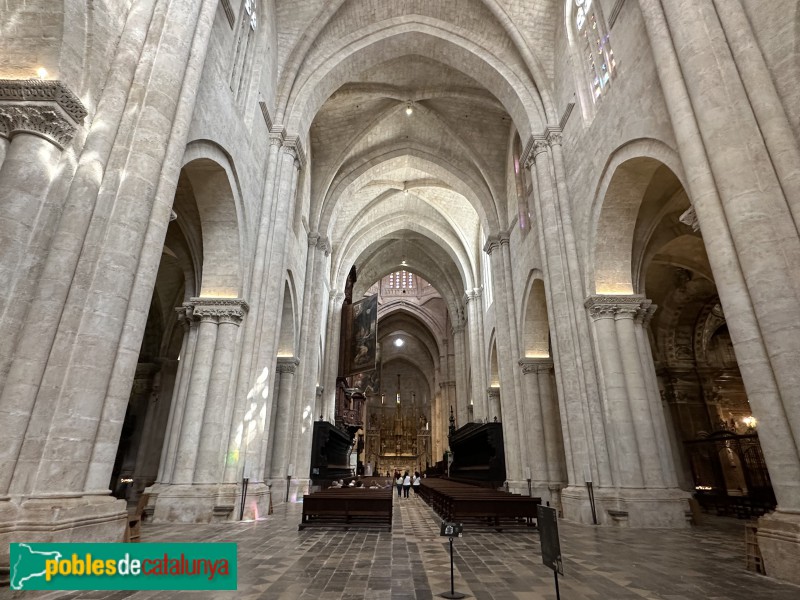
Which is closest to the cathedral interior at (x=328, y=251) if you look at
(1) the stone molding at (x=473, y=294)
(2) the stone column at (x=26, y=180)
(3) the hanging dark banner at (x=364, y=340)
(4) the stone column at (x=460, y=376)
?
(2) the stone column at (x=26, y=180)

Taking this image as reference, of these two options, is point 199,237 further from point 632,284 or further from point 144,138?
point 632,284

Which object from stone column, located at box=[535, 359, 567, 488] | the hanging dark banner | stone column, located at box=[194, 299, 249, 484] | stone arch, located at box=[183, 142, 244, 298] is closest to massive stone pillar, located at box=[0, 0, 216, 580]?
stone arch, located at box=[183, 142, 244, 298]

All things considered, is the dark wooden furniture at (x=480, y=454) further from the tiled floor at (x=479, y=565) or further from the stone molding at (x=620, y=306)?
the tiled floor at (x=479, y=565)

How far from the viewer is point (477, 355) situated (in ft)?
77.2

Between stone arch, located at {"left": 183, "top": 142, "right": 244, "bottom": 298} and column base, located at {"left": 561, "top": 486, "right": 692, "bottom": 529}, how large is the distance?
364 inches

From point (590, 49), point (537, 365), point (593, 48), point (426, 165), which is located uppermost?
point (426, 165)

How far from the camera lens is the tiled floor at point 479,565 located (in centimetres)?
410

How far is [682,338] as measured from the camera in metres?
17.8

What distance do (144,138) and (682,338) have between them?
19.1 metres

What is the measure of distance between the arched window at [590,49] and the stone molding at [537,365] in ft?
26.0

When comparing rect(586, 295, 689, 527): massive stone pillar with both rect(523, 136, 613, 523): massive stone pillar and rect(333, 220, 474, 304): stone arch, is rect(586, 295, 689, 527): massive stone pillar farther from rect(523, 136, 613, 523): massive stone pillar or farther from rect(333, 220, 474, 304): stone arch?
rect(333, 220, 474, 304): stone arch

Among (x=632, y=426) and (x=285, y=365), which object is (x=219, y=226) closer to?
(x=285, y=365)

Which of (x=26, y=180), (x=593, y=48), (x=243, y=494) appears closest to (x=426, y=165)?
(x=593, y=48)

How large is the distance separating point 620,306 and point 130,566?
10.5m
